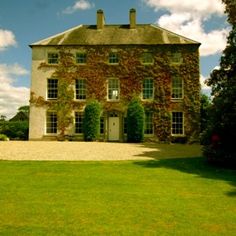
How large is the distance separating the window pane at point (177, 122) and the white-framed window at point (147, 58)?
553 cm

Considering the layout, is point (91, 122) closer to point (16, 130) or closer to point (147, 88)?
point (147, 88)

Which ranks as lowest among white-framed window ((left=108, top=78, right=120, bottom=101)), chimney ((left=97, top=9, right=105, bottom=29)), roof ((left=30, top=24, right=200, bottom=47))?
white-framed window ((left=108, top=78, right=120, bottom=101))

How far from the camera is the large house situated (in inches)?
1256

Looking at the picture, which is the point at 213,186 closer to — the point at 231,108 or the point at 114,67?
the point at 231,108

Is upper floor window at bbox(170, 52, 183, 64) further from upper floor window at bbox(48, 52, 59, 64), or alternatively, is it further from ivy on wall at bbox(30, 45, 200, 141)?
upper floor window at bbox(48, 52, 59, 64)

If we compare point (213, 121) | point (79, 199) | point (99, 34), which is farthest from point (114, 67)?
point (79, 199)

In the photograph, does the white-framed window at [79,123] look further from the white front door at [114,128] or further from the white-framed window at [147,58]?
the white-framed window at [147,58]

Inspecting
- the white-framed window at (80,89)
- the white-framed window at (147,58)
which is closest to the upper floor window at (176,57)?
the white-framed window at (147,58)

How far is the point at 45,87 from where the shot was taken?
107ft

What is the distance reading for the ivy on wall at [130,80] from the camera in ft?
104

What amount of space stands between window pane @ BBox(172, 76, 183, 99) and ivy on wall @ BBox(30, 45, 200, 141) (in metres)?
0.41

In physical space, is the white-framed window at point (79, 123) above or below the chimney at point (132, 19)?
below

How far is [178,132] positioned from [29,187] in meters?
23.3

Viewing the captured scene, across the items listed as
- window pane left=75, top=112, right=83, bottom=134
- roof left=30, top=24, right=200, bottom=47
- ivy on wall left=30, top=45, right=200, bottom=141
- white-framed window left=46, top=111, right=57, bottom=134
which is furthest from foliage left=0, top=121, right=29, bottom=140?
roof left=30, top=24, right=200, bottom=47
